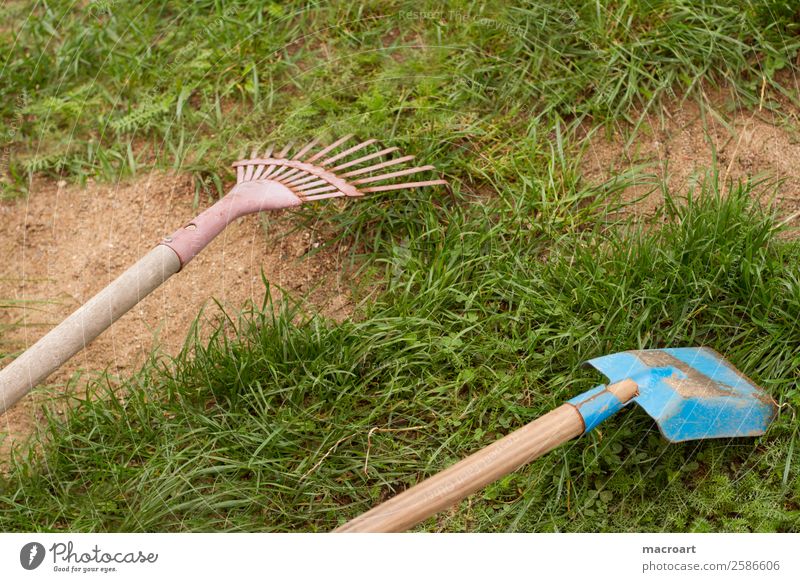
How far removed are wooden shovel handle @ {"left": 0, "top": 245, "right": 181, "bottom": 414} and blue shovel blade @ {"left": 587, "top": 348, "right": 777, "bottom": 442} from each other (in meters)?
1.28

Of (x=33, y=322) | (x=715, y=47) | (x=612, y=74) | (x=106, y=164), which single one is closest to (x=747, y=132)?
(x=715, y=47)

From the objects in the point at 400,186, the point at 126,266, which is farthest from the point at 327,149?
the point at 126,266

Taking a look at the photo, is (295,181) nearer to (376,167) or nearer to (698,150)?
(376,167)

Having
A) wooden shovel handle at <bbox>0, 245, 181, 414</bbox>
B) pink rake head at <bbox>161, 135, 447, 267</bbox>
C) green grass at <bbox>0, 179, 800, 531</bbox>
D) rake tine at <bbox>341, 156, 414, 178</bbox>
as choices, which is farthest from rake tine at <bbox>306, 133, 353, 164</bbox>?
wooden shovel handle at <bbox>0, 245, 181, 414</bbox>

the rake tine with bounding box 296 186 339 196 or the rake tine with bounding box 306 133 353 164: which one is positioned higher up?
the rake tine with bounding box 306 133 353 164

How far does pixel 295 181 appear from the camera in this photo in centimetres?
272

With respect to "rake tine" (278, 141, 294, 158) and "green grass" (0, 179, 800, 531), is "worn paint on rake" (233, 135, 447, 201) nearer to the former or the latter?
"rake tine" (278, 141, 294, 158)

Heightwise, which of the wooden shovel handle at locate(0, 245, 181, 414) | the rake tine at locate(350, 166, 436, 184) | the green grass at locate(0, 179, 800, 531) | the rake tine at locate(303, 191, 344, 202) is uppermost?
the rake tine at locate(350, 166, 436, 184)

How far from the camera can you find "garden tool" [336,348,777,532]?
6.51ft

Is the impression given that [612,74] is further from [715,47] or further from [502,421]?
[502,421]

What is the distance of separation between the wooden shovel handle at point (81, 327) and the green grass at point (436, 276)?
0.74 feet
